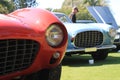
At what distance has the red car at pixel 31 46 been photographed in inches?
131

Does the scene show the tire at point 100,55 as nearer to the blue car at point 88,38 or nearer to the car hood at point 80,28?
the blue car at point 88,38

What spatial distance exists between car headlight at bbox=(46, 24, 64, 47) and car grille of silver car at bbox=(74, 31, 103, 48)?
453cm

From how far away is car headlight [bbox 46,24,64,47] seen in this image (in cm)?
371

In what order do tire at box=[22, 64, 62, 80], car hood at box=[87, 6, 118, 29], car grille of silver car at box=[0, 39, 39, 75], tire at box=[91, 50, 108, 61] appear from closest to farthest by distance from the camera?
car grille of silver car at box=[0, 39, 39, 75]
tire at box=[22, 64, 62, 80]
tire at box=[91, 50, 108, 61]
car hood at box=[87, 6, 118, 29]

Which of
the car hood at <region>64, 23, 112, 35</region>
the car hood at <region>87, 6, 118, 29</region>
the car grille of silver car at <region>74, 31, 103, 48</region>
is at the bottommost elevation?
the car grille of silver car at <region>74, 31, 103, 48</region>

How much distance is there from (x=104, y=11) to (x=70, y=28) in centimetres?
366

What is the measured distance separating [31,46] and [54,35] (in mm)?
321

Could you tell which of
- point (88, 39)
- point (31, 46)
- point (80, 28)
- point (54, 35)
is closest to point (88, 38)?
point (88, 39)

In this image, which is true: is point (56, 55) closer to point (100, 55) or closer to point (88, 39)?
point (88, 39)

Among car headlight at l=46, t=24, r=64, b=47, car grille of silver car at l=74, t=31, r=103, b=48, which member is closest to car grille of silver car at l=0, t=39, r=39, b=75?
car headlight at l=46, t=24, r=64, b=47

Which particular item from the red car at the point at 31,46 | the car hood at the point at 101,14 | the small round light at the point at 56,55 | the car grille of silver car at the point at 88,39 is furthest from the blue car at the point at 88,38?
the small round light at the point at 56,55

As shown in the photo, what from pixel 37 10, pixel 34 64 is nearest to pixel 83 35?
pixel 37 10

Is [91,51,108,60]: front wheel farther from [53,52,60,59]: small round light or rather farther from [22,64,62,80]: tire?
[53,52,60,59]: small round light

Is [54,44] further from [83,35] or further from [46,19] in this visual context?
[83,35]
